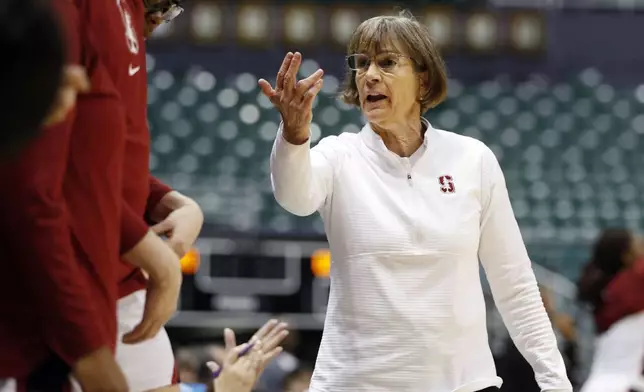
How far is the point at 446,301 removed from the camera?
266 cm

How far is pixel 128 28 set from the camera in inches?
72.6

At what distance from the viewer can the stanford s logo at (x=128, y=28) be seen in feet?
5.94

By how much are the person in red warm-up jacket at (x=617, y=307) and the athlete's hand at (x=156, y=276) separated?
377cm

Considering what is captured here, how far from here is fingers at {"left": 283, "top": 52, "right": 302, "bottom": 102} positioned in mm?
2412

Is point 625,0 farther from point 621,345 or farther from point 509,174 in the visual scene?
point 621,345

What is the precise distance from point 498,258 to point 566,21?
10.8 meters

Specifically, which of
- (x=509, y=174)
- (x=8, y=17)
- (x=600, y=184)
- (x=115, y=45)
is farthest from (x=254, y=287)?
(x=8, y=17)

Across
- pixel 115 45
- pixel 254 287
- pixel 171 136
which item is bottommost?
pixel 254 287

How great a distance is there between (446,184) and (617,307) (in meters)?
2.75

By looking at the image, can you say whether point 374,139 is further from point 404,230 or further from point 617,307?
point 617,307

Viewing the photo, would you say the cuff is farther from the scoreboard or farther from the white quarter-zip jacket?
the scoreboard

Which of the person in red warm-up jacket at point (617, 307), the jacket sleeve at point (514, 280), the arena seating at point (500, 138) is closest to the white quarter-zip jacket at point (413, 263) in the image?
the jacket sleeve at point (514, 280)

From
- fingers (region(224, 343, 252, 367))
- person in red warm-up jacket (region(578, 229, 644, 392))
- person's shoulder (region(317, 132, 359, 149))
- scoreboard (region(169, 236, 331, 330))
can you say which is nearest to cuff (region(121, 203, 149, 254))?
fingers (region(224, 343, 252, 367))

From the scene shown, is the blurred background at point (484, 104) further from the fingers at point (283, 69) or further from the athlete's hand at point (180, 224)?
the athlete's hand at point (180, 224)
